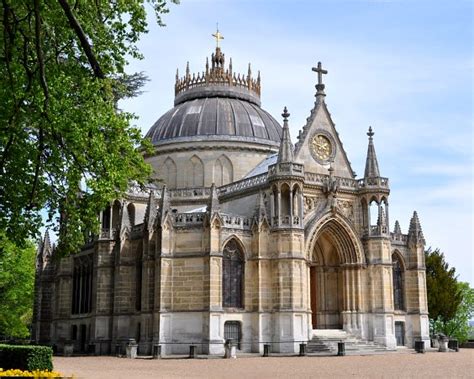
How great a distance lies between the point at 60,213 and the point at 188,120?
31845mm

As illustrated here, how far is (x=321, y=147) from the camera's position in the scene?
150 ft

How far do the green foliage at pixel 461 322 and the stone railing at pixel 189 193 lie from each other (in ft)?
84.7

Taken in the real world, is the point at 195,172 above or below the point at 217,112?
below

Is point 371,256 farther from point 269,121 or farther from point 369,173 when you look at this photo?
point 269,121

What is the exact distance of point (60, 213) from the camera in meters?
22.8

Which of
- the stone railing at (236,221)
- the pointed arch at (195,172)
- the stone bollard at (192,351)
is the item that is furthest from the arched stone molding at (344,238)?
the pointed arch at (195,172)

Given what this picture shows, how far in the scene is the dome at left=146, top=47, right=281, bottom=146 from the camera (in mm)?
53344

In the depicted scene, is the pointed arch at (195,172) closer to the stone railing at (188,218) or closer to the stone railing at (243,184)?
the stone railing at (243,184)

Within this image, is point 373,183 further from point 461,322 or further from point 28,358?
point 28,358

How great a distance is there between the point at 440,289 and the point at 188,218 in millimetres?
28287

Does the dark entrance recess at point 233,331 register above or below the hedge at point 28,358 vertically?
above

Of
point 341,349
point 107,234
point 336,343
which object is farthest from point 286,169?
point 107,234

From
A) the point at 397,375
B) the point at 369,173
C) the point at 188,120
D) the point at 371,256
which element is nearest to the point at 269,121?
the point at 188,120

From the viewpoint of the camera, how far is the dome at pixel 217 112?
5334cm
